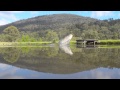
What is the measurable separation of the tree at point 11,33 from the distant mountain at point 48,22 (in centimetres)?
42

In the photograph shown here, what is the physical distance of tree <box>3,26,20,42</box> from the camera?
18422mm

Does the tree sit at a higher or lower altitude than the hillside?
lower

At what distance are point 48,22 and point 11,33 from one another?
3923mm

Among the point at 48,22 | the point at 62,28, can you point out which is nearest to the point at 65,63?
the point at 48,22

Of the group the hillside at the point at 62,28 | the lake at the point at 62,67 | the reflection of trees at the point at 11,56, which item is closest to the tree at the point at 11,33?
the hillside at the point at 62,28

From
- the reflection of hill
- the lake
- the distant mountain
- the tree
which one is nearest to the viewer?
the lake

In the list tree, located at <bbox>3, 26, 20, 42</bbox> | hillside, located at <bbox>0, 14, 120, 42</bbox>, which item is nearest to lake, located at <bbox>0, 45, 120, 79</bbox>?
tree, located at <bbox>3, 26, 20, 42</bbox>

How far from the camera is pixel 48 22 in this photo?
20734 mm

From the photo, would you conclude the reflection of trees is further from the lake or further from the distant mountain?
the distant mountain

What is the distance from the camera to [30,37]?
62.2 ft

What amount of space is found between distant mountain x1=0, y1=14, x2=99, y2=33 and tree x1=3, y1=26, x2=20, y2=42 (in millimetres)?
418

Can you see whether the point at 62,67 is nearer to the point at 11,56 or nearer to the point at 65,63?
the point at 65,63

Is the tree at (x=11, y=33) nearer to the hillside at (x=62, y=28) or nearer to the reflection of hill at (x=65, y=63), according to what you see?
the hillside at (x=62, y=28)
